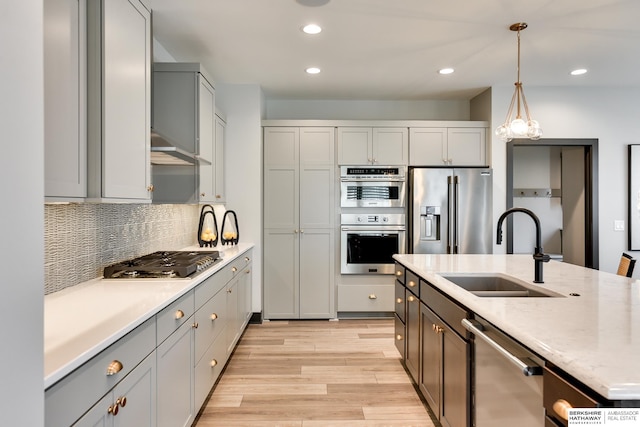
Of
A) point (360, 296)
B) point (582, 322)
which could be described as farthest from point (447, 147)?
point (582, 322)

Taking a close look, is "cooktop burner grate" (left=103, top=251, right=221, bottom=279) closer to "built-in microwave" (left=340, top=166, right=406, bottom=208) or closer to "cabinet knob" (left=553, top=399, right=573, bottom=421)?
"cabinet knob" (left=553, top=399, right=573, bottom=421)

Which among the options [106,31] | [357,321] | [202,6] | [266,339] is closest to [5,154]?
[106,31]

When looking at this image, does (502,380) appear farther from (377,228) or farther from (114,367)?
(377,228)

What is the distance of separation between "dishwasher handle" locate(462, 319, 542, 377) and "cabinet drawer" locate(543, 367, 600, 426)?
0.04 m

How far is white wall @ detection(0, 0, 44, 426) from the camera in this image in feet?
2.37

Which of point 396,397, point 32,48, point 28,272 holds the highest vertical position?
point 32,48

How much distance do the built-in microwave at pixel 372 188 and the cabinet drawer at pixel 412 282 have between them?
64.3 inches

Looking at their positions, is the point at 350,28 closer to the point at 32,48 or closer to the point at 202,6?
the point at 202,6

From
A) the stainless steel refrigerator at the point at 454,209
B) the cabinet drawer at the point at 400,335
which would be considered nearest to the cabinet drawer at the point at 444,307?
the cabinet drawer at the point at 400,335

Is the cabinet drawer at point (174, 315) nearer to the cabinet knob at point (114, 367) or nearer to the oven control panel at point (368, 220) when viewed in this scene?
the cabinet knob at point (114, 367)

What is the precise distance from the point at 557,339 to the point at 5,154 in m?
1.44

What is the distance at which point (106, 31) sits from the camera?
1692 mm

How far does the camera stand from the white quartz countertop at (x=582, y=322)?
0.94 metres

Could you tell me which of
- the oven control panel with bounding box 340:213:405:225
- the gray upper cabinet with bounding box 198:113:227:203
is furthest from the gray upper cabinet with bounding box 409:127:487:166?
the gray upper cabinet with bounding box 198:113:227:203
